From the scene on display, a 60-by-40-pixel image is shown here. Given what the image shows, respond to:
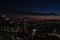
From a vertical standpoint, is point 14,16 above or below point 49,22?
above

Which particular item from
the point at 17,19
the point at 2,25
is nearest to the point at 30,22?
the point at 17,19

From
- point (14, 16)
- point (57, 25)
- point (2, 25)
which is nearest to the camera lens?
point (2, 25)

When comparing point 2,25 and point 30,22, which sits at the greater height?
point 2,25

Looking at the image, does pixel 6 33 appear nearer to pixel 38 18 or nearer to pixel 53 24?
pixel 38 18

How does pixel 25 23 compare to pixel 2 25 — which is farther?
pixel 25 23

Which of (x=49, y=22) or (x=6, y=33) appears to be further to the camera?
(x=49, y=22)

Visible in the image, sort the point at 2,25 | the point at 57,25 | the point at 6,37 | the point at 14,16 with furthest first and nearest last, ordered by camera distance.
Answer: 1. the point at 57,25
2. the point at 14,16
3. the point at 2,25
4. the point at 6,37

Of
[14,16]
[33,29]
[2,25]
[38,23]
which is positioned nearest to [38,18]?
[38,23]

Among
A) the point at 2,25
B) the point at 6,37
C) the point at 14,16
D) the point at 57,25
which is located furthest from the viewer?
the point at 57,25

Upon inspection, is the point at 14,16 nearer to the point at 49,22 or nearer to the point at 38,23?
the point at 38,23
